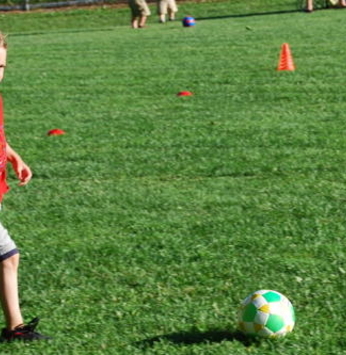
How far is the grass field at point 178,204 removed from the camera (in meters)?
5.44

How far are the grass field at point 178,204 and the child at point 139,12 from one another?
10317 mm

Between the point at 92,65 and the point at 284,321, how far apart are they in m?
13.1

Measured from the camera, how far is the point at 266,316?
498cm

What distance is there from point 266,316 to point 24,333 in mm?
1221

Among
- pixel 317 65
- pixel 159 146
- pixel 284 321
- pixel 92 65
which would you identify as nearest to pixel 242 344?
pixel 284 321

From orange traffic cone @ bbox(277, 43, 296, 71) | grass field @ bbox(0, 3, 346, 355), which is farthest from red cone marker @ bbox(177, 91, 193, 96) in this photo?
orange traffic cone @ bbox(277, 43, 296, 71)

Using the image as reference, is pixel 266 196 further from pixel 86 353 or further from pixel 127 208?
pixel 86 353

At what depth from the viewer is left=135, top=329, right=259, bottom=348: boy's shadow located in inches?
201

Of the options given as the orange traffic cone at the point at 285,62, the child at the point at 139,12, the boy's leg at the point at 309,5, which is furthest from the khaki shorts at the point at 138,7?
the orange traffic cone at the point at 285,62

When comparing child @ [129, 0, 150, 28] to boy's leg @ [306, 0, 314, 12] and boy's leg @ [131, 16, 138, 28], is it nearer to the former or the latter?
boy's leg @ [131, 16, 138, 28]

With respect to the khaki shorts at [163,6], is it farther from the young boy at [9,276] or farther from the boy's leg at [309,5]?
the young boy at [9,276]

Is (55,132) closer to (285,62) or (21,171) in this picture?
(285,62)

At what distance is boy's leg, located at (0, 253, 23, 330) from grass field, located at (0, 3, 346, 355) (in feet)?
0.54

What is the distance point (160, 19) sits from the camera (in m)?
29.6
